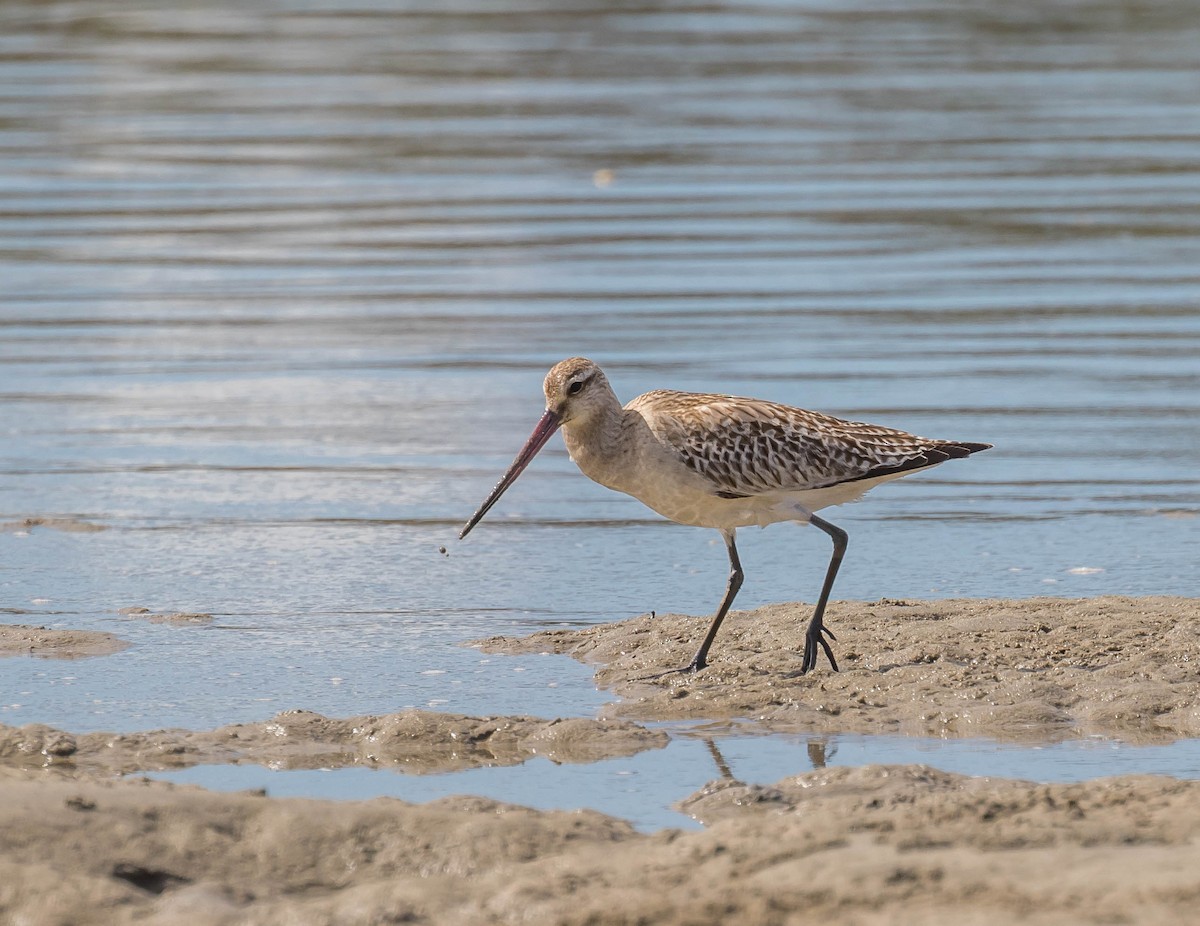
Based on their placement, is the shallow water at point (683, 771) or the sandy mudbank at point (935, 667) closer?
the shallow water at point (683, 771)

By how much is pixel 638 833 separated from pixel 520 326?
8.42m

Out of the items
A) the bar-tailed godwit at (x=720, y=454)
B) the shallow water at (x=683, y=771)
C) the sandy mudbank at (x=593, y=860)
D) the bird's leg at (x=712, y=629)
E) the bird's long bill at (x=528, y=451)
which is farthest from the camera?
the bird's long bill at (x=528, y=451)

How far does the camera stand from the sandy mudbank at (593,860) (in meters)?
4.44

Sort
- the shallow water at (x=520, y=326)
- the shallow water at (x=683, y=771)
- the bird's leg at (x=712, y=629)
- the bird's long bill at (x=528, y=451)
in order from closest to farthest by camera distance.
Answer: the shallow water at (x=683, y=771)
the bird's leg at (x=712, y=629)
the bird's long bill at (x=528, y=451)
the shallow water at (x=520, y=326)

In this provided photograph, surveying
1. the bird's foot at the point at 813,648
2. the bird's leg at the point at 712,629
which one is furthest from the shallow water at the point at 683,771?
the bird's leg at the point at 712,629

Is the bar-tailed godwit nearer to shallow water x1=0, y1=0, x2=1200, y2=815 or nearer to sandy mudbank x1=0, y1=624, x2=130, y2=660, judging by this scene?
shallow water x1=0, y1=0, x2=1200, y2=815

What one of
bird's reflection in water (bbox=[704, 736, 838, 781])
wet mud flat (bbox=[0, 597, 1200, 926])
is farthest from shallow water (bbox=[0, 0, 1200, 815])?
bird's reflection in water (bbox=[704, 736, 838, 781])

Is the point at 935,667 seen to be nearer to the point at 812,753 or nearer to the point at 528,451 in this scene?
the point at 812,753

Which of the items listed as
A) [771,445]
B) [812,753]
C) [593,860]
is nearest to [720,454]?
[771,445]

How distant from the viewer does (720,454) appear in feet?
24.1

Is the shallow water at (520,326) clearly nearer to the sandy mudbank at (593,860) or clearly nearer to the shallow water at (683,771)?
the shallow water at (683,771)

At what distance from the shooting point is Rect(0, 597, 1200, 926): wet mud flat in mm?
4488

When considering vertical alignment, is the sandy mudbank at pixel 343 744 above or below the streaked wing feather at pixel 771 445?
below

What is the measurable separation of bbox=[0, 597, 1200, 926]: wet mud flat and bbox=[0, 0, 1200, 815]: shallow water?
1.56 ft
